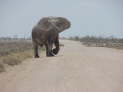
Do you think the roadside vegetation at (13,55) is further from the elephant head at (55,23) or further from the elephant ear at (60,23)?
the elephant ear at (60,23)

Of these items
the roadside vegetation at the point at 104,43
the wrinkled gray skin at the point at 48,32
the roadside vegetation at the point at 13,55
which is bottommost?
the roadside vegetation at the point at 104,43

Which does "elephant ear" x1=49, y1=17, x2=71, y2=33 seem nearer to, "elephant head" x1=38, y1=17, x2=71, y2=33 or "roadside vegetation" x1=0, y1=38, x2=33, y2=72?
"elephant head" x1=38, y1=17, x2=71, y2=33

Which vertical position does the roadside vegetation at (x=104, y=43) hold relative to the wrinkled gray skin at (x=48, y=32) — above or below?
below

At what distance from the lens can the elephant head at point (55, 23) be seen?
24547 millimetres

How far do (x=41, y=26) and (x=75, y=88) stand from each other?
16359mm

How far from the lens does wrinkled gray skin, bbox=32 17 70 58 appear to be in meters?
24.2

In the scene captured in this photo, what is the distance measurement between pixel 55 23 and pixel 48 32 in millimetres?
1257

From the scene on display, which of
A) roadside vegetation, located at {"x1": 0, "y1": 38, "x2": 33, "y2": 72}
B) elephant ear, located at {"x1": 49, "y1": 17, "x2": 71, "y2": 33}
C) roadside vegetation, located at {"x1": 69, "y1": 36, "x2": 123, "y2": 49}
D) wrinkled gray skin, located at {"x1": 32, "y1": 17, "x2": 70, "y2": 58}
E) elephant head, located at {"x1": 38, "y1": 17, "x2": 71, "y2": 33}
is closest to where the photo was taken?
roadside vegetation, located at {"x1": 0, "y1": 38, "x2": 33, "y2": 72}

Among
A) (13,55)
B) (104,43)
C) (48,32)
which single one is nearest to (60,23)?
(48,32)

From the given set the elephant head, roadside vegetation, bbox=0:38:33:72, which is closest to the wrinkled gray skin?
the elephant head

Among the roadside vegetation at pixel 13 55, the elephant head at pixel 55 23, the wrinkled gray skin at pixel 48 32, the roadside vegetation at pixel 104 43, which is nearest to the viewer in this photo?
the roadside vegetation at pixel 13 55

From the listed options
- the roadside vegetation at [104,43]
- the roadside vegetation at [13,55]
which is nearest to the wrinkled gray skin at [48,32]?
the roadside vegetation at [13,55]

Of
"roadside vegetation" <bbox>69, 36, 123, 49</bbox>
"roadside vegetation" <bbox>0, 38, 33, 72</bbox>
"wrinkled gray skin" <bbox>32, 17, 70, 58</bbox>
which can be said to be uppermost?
→ "wrinkled gray skin" <bbox>32, 17, 70, 58</bbox>

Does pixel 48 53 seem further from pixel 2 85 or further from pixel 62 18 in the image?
pixel 2 85
